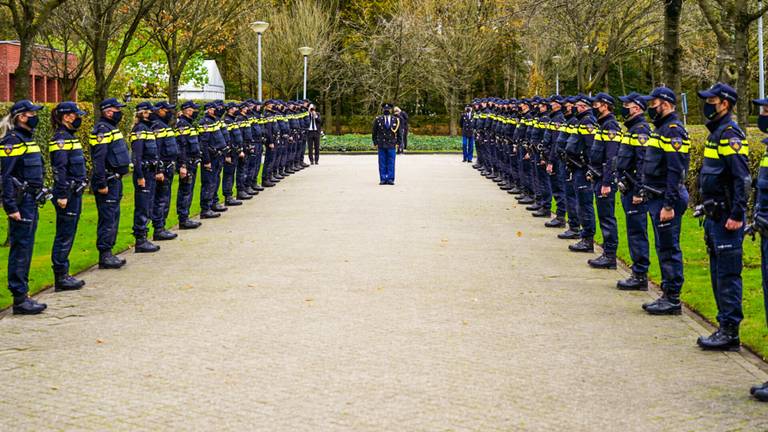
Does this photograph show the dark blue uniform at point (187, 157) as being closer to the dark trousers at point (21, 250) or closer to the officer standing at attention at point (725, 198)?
the dark trousers at point (21, 250)

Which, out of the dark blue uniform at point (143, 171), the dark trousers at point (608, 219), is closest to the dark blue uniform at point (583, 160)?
the dark trousers at point (608, 219)

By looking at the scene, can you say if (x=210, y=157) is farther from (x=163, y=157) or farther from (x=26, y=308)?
(x=26, y=308)

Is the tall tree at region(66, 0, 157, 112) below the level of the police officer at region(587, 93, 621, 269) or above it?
above

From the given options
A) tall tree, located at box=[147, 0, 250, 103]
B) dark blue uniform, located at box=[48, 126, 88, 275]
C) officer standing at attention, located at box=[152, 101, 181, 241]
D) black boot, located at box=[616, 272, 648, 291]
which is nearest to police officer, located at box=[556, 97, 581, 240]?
black boot, located at box=[616, 272, 648, 291]

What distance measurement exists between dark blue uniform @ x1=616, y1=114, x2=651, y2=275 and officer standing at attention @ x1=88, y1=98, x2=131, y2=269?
619 centimetres

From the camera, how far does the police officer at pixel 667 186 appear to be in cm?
1054

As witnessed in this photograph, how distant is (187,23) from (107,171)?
2026 cm

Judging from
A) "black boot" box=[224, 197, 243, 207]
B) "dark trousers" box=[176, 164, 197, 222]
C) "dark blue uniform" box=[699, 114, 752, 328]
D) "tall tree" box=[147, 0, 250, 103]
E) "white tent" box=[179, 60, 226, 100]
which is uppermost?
"tall tree" box=[147, 0, 250, 103]

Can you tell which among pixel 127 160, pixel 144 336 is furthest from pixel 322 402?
pixel 127 160

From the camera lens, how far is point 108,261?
13.9m

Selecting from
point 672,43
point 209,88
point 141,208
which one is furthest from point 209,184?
point 209,88

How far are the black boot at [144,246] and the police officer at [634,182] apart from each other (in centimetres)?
680

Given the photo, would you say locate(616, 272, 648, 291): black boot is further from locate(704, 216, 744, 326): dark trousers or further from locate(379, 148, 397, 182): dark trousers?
locate(379, 148, 397, 182): dark trousers

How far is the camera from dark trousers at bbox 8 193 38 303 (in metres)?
10.8
